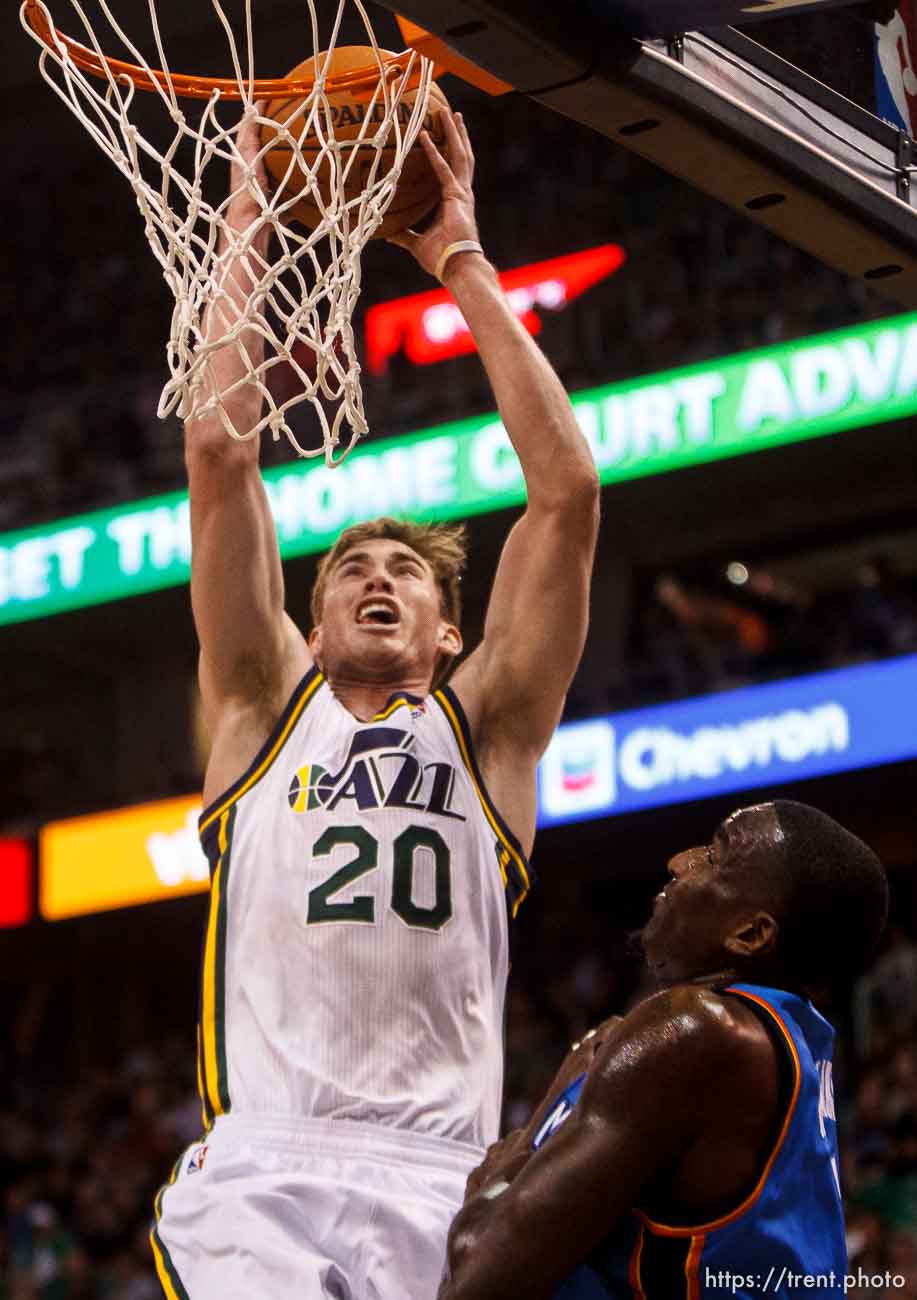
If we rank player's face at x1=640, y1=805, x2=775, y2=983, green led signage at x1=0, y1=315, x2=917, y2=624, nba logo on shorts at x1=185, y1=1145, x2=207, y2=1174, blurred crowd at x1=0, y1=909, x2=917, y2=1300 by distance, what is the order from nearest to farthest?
player's face at x1=640, y1=805, x2=775, y2=983 → nba logo on shorts at x1=185, y1=1145, x2=207, y2=1174 → blurred crowd at x1=0, y1=909, x2=917, y2=1300 → green led signage at x1=0, y1=315, x2=917, y2=624

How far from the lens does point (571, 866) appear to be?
14.3 meters

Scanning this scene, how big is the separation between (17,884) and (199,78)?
10.9m

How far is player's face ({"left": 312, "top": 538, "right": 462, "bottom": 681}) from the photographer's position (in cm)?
376

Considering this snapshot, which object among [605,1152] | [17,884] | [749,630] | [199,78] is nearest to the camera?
[605,1152]

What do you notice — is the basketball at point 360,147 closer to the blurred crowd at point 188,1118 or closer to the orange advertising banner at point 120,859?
the blurred crowd at point 188,1118

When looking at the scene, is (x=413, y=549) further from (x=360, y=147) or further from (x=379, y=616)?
(x=360, y=147)

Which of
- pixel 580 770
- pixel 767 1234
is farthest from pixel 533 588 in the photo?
pixel 580 770

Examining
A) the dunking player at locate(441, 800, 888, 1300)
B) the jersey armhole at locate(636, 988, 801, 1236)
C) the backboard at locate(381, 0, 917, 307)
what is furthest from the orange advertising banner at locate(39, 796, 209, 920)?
the jersey armhole at locate(636, 988, 801, 1236)

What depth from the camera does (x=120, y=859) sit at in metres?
14.1

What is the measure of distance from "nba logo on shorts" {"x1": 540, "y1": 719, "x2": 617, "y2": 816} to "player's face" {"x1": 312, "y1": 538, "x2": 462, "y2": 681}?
891 centimetres

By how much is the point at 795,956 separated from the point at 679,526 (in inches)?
514

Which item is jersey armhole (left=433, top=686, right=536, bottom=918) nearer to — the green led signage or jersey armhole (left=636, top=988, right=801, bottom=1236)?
jersey armhole (left=636, top=988, right=801, bottom=1236)

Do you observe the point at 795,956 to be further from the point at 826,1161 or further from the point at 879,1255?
the point at 879,1255

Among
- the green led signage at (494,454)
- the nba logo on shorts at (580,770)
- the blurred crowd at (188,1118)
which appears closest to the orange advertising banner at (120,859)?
the blurred crowd at (188,1118)
